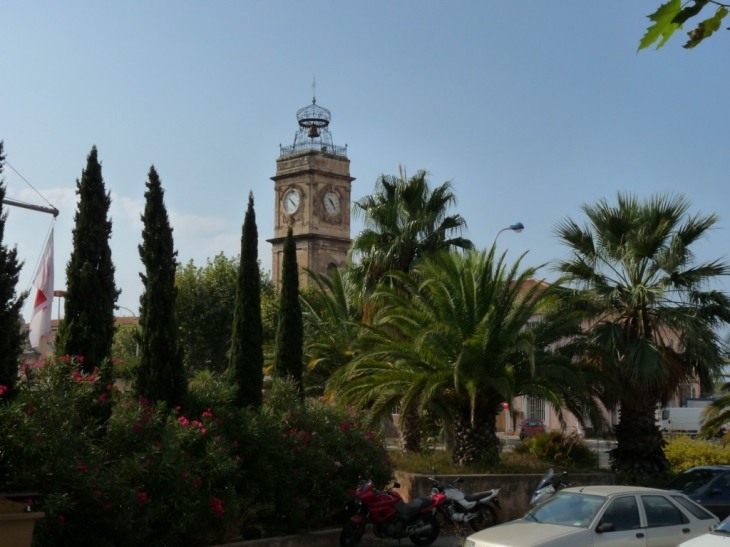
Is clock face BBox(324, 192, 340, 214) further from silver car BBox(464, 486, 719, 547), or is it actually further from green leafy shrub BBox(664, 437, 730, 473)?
silver car BBox(464, 486, 719, 547)

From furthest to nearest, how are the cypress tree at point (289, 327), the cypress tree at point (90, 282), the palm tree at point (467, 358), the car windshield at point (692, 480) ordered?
the cypress tree at point (289, 327)
the palm tree at point (467, 358)
the car windshield at point (692, 480)
the cypress tree at point (90, 282)

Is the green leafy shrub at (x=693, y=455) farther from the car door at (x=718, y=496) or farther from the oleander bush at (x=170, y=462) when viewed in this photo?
the oleander bush at (x=170, y=462)

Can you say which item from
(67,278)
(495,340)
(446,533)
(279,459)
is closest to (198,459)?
(279,459)

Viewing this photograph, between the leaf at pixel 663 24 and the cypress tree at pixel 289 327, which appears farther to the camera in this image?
the cypress tree at pixel 289 327

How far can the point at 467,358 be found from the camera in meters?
17.9

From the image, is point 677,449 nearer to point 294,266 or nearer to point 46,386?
point 294,266

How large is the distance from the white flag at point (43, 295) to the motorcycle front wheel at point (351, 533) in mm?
16765

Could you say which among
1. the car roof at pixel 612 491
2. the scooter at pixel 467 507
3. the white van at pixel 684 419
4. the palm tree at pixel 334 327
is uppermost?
the palm tree at pixel 334 327

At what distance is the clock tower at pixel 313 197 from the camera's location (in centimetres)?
7388

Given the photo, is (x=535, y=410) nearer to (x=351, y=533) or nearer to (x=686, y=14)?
(x=351, y=533)

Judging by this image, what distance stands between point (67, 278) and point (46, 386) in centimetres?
277

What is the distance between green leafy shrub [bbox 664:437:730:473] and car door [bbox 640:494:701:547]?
11.4m

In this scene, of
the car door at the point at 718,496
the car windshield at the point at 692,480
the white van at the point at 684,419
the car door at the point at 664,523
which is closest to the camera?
the car door at the point at 664,523

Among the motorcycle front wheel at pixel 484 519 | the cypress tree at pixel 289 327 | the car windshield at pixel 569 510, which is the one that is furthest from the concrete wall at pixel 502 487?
the car windshield at pixel 569 510
